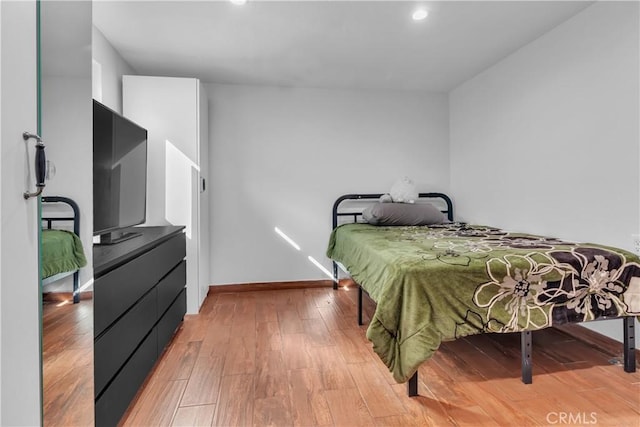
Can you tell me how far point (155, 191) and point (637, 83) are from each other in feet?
11.9

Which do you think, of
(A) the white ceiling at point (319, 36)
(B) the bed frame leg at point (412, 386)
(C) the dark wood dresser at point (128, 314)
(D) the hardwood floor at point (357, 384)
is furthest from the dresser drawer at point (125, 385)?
(A) the white ceiling at point (319, 36)

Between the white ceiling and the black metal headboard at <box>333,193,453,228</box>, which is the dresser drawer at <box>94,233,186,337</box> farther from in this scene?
the black metal headboard at <box>333,193,453,228</box>

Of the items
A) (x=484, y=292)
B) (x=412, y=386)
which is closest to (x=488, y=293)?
(x=484, y=292)

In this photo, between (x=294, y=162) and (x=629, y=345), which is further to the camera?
(x=294, y=162)

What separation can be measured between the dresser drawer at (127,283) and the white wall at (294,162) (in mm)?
1409

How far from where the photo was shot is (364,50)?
2.92 metres

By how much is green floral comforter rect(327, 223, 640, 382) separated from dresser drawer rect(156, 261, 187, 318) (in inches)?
52.4

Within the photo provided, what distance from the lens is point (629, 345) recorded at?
75.3 inches

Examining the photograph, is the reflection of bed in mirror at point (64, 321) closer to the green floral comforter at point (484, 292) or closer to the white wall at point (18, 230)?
the white wall at point (18, 230)

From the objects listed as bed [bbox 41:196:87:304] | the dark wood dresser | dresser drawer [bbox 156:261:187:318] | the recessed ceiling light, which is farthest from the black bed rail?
the recessed ceiling light

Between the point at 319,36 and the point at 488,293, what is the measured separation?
2249 mm

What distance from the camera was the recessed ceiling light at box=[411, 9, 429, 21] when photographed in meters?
2.32

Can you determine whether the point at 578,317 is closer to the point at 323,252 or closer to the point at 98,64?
the point at 323,252

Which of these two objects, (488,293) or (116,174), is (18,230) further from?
(488,293)
